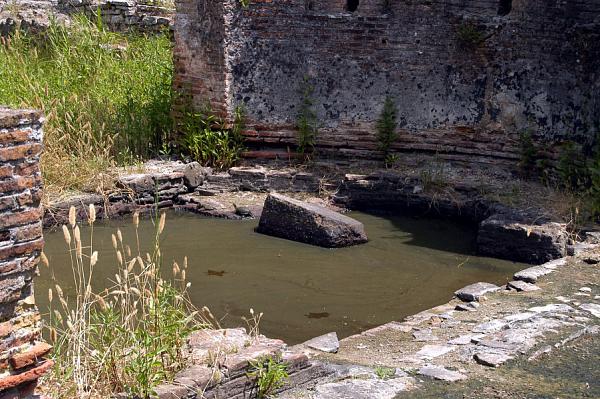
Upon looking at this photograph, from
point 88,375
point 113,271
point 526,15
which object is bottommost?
point 113,271

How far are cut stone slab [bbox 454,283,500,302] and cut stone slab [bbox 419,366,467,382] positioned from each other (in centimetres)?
172

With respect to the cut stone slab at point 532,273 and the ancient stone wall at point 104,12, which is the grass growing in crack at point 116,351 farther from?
the ancient stone wall at point 104,12

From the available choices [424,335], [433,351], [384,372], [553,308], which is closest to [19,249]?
[384,372]

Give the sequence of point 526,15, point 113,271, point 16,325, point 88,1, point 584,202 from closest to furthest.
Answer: point 16,325
point 113,271
point 584,202
point 526,15
point 88,1

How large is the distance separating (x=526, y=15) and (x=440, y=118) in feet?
5.21

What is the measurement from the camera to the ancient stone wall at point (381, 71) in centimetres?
1067

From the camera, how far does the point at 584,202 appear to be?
909 centimetres

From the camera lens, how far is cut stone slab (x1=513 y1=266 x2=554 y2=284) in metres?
7.42

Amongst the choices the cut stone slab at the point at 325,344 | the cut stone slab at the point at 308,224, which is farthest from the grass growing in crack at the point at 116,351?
the cut stone slab at the point at 308,224

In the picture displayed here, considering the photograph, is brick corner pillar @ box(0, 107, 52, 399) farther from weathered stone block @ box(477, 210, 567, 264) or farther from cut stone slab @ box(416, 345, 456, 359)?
weathered stone block @ box(477, 210, 567, 264)

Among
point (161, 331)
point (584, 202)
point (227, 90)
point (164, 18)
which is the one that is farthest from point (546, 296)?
point (164, 18)

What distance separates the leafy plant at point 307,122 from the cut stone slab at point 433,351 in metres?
5.48

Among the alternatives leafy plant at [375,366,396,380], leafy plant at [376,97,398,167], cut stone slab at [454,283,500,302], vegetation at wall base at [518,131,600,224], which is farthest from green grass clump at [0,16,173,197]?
leafy plant at [375,366,396,380]

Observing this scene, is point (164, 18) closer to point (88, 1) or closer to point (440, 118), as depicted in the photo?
point (88, 1)
